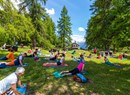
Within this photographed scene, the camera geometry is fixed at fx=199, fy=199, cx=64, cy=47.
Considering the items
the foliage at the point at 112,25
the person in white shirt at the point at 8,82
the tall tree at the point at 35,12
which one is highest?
the tall tree at the point at 35,12

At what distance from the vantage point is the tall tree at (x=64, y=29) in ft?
210

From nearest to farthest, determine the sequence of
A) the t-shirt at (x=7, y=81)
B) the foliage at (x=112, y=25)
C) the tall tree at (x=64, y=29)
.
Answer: the t-shirt at (x=7, y=81)
the foliage at (x=112, y=25)
the tall tree at (x=64, y=29)

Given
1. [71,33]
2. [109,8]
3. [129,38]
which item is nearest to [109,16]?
[109,8]

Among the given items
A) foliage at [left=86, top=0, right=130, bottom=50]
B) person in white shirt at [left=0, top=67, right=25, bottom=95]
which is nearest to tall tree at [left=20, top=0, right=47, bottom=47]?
foliage at [left=86, top=0, right=130, bottom=50]

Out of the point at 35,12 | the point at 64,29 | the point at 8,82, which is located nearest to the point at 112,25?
the point at 8,82

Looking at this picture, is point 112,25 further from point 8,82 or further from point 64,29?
point 64,29

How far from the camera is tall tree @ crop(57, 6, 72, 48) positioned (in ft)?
210

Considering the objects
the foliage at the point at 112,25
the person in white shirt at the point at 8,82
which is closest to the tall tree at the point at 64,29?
the foliage at the point at 112,25

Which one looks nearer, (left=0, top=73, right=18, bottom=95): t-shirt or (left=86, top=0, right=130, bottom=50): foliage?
(left=0, top=73, right=18, bottom=95): t-shirt

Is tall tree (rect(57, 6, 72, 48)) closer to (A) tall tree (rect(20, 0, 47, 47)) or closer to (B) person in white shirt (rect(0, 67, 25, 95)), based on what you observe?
(A) tall tree (rect(20, 0, 47, 47))

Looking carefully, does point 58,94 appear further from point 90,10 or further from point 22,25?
point 90,10

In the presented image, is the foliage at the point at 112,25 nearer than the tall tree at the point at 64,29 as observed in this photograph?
Yes

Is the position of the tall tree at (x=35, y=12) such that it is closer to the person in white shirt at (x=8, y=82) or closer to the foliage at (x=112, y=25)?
the foliage at (x=112, y=25)

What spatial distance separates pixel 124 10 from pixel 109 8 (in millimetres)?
1683
